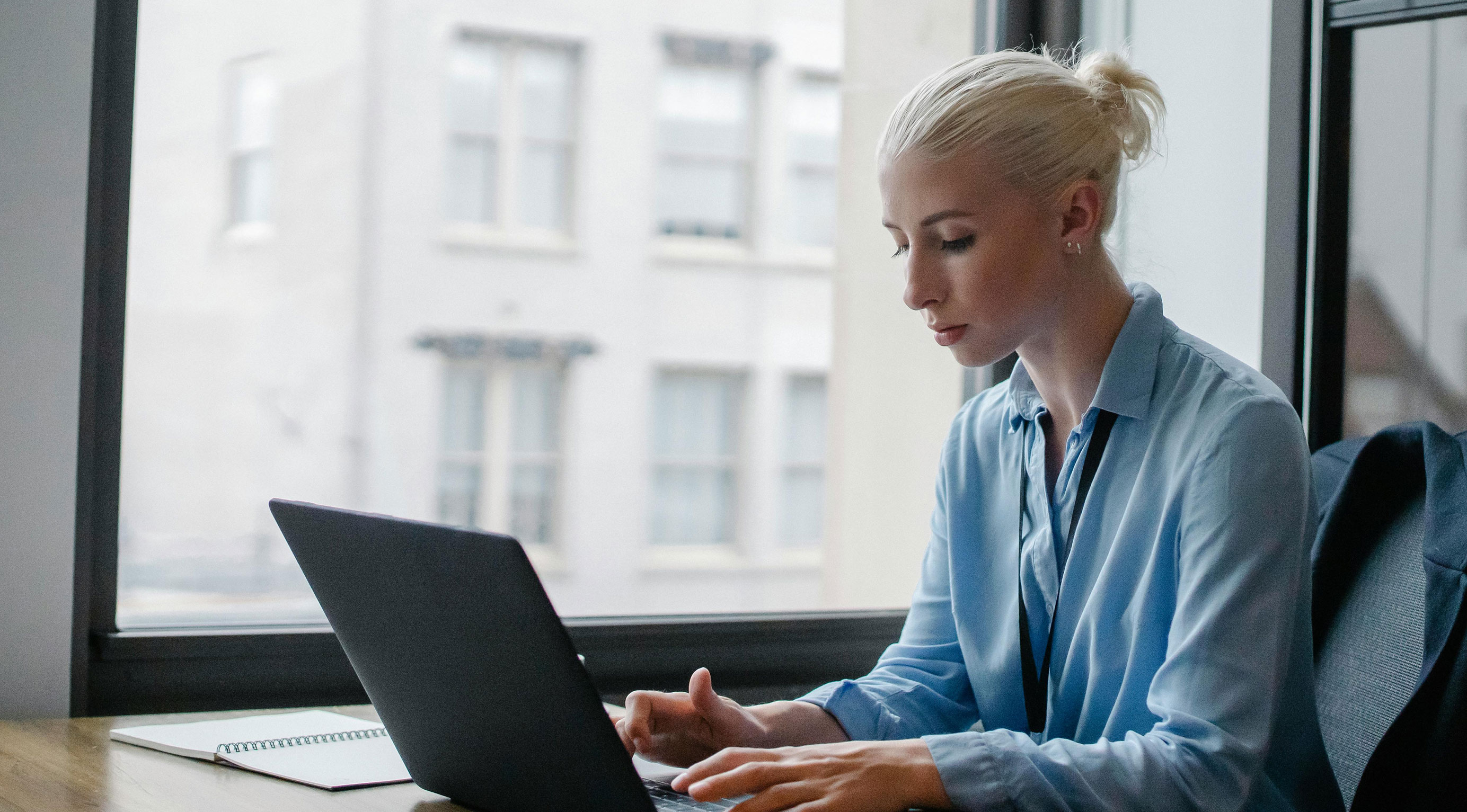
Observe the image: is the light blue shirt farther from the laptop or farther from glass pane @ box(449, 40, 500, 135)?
glass pane @ box(449, 40, 500, 135)

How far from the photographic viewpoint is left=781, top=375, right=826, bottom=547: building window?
2.80 meters

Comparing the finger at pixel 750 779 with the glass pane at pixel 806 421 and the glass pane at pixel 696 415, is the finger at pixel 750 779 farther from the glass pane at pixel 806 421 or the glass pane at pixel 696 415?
the glass pane at pixel 696 415

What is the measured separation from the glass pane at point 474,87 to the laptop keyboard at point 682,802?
100 inches

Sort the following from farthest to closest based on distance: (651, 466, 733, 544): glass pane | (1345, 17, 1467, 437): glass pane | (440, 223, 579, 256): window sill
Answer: (440, 223, 579, 256): window sill, (651, 466, 733, 544): glass pane, (1345, 17, 1467, 437): glass pane

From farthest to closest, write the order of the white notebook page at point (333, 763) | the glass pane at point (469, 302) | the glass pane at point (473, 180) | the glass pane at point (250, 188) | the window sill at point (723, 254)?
1. the window sill at point (723, 254)
2. the glass pane at point (473, 180)
3. the glass pane at point (250, 188)
4. the glass pane at point (469, 302)
5. the white notebook page at point (333, 763)

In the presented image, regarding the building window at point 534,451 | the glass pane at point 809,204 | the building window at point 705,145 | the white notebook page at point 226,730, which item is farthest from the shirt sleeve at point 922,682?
the building window at point 705,145

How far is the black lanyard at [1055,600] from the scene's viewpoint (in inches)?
43.1

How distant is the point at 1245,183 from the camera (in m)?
1.57

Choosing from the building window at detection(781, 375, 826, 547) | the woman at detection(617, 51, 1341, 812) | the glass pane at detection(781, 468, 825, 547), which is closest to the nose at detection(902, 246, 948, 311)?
the woman at detection(617, 51, 1341, 812)

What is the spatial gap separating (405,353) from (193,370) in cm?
113

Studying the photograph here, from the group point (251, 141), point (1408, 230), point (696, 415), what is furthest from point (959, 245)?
point (696, 415)

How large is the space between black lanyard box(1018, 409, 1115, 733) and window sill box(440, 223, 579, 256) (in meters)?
2.60

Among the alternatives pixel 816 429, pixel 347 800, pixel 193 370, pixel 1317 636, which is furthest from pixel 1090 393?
pixel 816 429

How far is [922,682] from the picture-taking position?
48.0 inches
